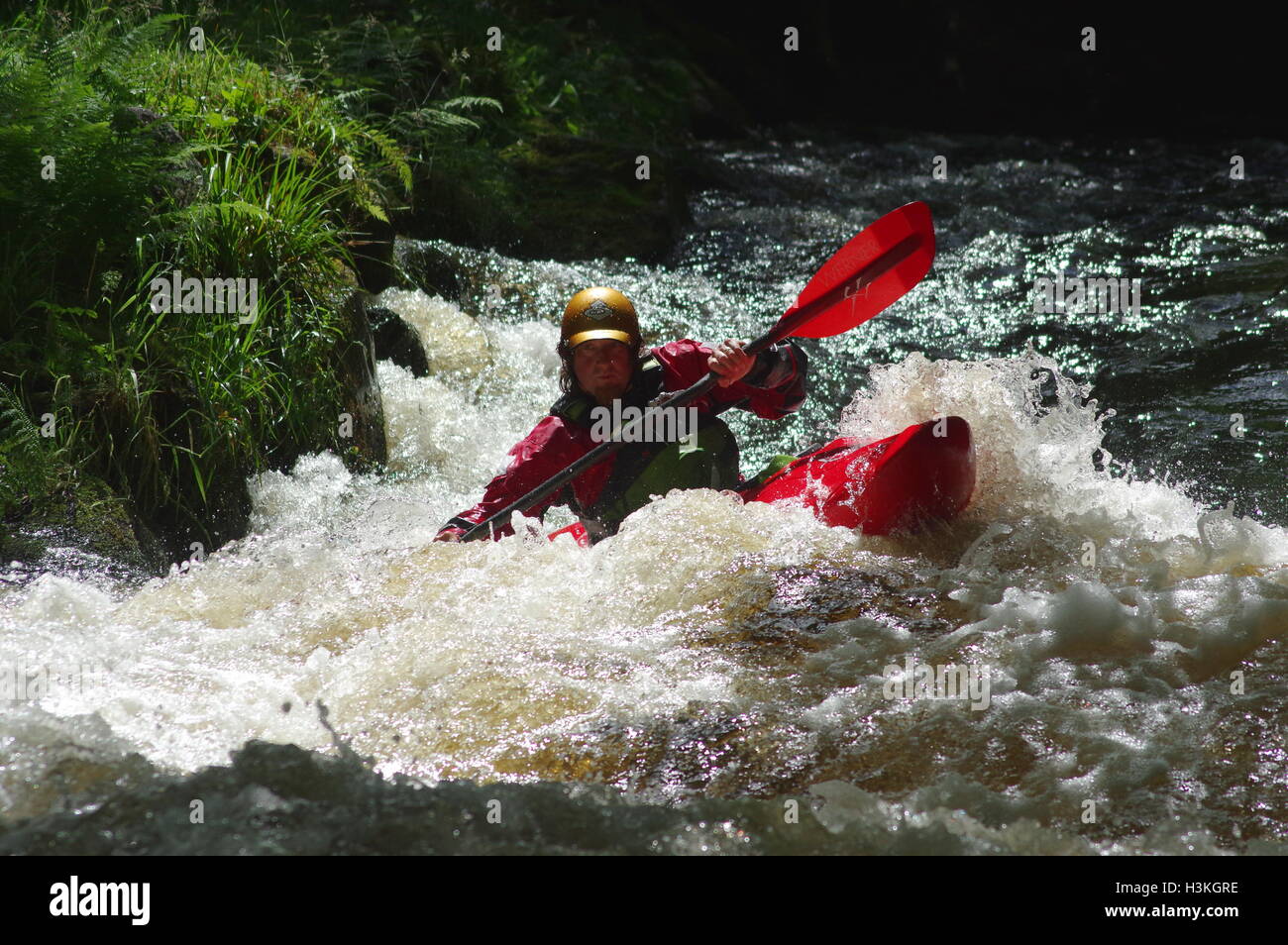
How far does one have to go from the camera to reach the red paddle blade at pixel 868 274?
13.4ft

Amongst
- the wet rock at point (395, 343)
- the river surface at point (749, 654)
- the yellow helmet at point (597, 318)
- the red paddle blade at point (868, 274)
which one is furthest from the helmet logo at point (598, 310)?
the wet rock at point (395, 343)

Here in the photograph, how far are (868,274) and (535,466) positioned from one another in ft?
4.82

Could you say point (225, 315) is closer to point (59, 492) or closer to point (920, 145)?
point (59, 492)

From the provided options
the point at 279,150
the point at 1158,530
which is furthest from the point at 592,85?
the point at 1158,530

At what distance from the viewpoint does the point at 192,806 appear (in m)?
2.11

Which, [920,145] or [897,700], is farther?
[920,145]

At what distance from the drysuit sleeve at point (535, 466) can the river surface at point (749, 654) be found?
0.28 m

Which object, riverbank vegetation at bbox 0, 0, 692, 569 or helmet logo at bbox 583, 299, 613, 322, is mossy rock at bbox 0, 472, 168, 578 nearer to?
riverbank vegetation at bbox 0, 0, 692, 569

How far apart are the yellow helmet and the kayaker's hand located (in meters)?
0.46

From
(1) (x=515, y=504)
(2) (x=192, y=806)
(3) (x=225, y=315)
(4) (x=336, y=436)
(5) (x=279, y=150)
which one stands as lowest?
(2) (x=192, y=806)

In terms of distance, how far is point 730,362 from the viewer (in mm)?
4008

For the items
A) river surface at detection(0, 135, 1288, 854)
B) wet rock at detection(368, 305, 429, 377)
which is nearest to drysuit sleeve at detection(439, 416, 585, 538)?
river surface at detection(0, 135, 1288, 854)

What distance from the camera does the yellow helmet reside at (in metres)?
4.30

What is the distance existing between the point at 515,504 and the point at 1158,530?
7.27ft
